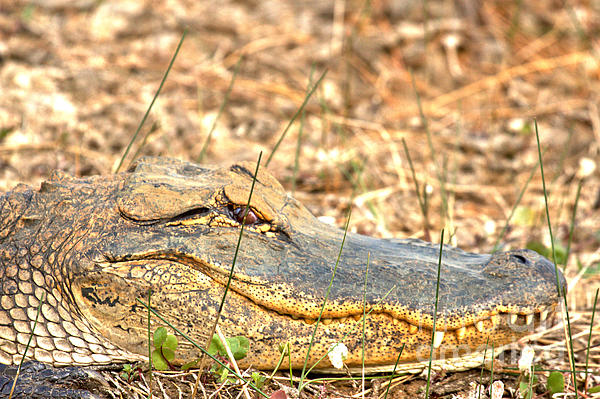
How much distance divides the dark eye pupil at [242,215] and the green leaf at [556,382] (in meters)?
1.34

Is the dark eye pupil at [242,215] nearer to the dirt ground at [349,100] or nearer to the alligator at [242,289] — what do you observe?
the alligator at [242,289]

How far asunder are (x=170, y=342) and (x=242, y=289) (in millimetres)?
326

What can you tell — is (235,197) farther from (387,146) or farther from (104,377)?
(387,146)

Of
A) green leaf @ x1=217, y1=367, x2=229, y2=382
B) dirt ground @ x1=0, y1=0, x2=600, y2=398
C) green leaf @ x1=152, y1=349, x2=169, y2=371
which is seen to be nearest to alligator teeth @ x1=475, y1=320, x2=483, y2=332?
green leaf @ x1=217, y1=367, x2=229, y2=382

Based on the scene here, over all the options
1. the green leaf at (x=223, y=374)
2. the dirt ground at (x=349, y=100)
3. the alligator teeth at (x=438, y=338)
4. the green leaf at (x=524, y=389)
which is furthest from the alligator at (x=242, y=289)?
the dirt ground at (x=349, y=100)

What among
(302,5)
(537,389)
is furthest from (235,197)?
(302,5)

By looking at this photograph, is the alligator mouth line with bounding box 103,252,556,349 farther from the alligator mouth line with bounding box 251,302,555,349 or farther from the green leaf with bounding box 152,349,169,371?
the green leaf with bounding box 152,349,169,371

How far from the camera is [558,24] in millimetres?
7301

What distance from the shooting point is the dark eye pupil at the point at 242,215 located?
2.38 metres

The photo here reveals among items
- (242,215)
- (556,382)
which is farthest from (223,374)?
(556,382)

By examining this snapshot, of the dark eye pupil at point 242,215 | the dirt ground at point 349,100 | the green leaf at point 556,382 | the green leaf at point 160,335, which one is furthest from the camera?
the dirt ground at point 349,100

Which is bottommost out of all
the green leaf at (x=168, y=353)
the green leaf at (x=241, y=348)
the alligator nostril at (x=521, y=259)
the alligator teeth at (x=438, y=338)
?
the green leaf at (x=168, y=353)

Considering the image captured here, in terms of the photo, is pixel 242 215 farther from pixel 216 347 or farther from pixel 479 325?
pixel 479 325

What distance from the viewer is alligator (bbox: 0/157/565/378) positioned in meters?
2.29
